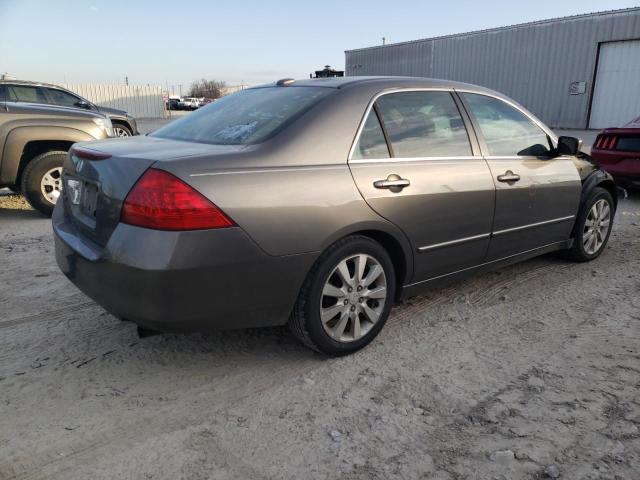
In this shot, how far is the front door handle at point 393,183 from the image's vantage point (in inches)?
112

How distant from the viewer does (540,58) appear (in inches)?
885

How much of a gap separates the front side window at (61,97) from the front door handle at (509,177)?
1095 centimetres

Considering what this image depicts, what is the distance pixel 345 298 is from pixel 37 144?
197 inches

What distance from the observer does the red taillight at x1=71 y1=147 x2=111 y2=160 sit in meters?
2.59

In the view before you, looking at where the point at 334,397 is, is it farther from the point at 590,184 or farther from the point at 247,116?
the point at 590,184

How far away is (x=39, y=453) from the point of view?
2.11 metres

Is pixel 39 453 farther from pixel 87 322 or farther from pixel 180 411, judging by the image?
→ pixel 87 322

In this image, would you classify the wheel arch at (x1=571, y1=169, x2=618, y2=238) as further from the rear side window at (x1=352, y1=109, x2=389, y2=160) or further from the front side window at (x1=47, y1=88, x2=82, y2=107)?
the front side window at (x1=47, y1=88, x2=82, y2=107)

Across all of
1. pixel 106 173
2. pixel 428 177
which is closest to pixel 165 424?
pixel 106 173

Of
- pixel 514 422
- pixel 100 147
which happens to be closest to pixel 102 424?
pixel 100 147

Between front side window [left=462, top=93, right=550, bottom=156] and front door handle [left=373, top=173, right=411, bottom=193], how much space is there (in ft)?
3.14

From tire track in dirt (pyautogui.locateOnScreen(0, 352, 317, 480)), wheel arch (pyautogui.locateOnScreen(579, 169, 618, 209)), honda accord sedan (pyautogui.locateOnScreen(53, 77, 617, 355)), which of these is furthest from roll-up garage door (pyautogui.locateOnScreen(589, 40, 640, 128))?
tire track in dirt (pyautogui.locateOnScreen(0, 352, 317, 480))

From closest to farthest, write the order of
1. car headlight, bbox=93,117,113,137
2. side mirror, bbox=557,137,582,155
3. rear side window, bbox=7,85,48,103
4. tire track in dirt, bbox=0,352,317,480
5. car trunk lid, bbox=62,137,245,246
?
1. tire track in dirt, bbox=0,352,317,480
2. car trunk lid, bbox=62,137,245,246
3. side mirror, bbox=557,137,582,155
4. car headlight, bbox=93,117,113,137
5. rear side window, bbox=7,85,48,103

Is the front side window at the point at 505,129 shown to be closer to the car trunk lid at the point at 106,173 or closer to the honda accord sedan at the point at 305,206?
the honda accord sedan at the point at 305,206
